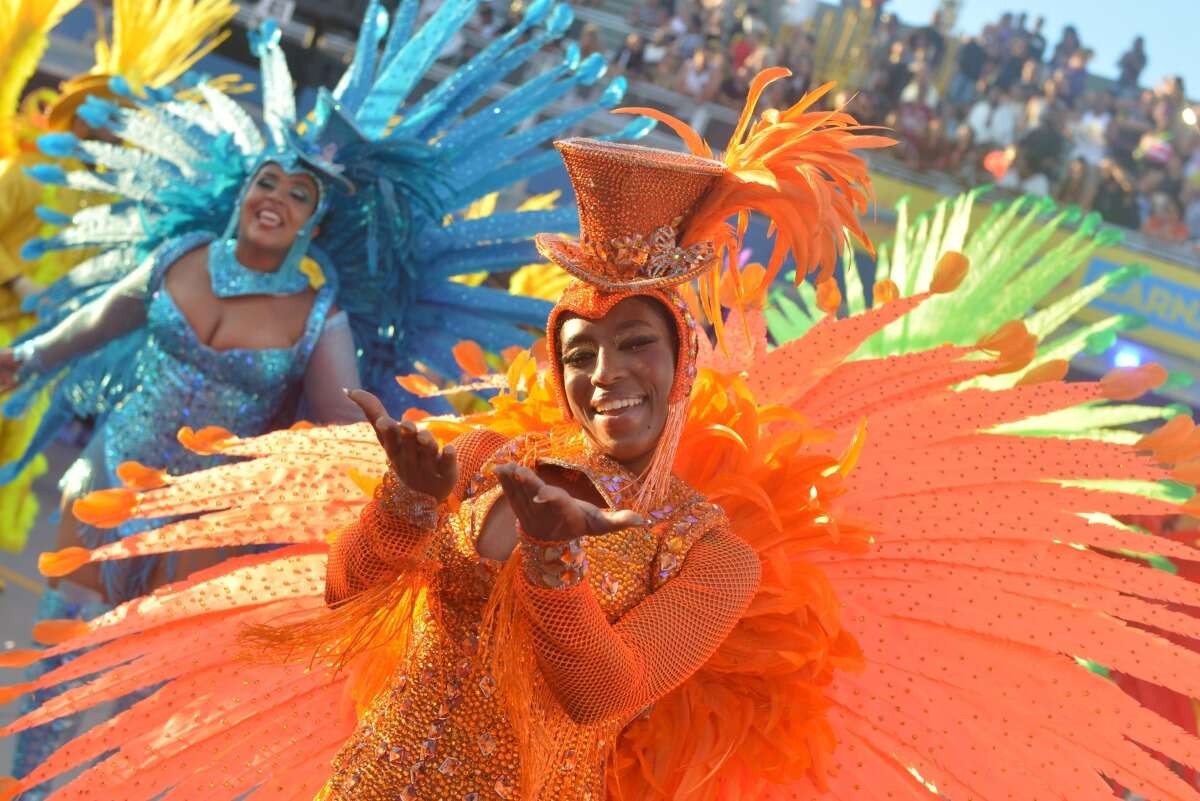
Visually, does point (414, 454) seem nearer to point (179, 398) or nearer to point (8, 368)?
point (179, 398)

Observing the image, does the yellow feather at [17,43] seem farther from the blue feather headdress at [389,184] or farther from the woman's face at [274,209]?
the woman's face at [274,209]

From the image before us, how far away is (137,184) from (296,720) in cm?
239

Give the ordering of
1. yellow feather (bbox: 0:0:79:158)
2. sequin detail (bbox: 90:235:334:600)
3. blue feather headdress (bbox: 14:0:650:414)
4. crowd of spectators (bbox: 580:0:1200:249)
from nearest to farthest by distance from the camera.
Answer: sequin detail (bbox: 90:235:334:600) → blue feather headdress (bbox: 14:0:650:414) → yellow feather (bbox: 0:0:79:158) → crowd of spectators (bbox: 580:0:1200:249)

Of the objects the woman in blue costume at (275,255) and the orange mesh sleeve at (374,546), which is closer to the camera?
the orange mesh sleeve at (374,546)

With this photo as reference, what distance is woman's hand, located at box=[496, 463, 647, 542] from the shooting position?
5.23 ft

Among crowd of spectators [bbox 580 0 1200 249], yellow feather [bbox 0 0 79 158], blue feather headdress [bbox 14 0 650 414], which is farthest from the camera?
crowd of spectators [bbox 580 0 1200 249]

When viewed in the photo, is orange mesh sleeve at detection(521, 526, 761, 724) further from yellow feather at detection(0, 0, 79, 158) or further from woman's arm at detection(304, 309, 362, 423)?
yellow feather at detection(0, 0, 79, 158)

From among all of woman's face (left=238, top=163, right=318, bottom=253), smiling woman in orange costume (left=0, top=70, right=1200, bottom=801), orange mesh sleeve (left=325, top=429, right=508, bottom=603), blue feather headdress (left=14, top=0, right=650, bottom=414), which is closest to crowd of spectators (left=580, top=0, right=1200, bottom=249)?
blue feather headdress (left=14, top=0, right=650, bottom=414)

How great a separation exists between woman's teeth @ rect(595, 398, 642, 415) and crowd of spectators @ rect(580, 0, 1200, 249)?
8.98 meters

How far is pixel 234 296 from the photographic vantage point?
143 inches

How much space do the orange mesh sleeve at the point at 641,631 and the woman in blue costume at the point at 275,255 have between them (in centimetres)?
182

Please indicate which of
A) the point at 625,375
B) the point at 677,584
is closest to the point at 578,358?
the point at 625,375

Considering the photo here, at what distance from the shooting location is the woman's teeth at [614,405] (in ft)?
6.64

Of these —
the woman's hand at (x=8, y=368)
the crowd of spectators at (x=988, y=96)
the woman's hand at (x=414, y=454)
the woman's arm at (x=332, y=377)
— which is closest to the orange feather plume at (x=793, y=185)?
the woman's hand at (x=414, y=454)
